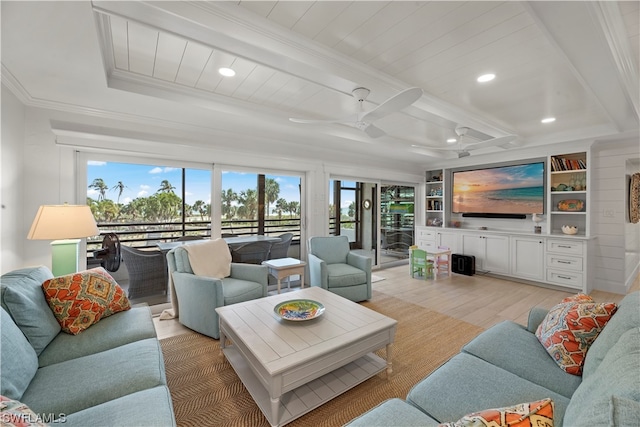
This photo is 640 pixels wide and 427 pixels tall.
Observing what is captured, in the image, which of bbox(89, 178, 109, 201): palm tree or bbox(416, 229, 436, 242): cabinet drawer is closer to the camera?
bbox(89, 178, 109, 201): palm tree

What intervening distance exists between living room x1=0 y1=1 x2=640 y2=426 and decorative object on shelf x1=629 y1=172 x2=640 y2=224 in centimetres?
25

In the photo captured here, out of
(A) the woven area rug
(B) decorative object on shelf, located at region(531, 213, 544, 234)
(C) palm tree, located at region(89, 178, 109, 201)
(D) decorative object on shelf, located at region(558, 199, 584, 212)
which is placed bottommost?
(A) the woven area rug

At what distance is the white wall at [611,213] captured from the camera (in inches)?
166

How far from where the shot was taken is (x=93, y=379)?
1.37 meters

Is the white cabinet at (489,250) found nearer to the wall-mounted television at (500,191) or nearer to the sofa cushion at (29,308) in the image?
the wall-mounted television at (500,191)

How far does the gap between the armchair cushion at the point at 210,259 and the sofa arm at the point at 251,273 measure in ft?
0.30

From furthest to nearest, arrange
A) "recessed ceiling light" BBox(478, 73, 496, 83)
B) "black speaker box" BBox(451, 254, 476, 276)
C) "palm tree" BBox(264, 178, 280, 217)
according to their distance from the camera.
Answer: "black speaker box" BBox(451, 254, 476, 276)
"palm tree" BBox(264, 178, 280, 217)
"recessed ceiling light" BBox(478, 73, 496, 83)

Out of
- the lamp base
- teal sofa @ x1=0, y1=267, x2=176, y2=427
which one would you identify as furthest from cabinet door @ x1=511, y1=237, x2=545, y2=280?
the lamp base

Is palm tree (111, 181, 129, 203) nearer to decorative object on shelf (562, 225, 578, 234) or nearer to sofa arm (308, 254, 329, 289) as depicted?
sofa arm (308, 254, 329, 289)

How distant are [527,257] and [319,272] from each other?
3.68 metres

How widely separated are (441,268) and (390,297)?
2.05 metres

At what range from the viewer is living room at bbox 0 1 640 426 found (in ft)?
5.34

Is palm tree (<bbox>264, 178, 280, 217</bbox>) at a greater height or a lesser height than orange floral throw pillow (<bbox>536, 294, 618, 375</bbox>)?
greater

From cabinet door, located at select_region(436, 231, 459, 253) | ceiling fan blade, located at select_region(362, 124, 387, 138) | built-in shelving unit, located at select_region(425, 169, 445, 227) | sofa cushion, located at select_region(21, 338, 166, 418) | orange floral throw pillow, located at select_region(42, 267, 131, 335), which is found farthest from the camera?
built-in shelving unit, located at select_region(425, 169, 445, 227)
